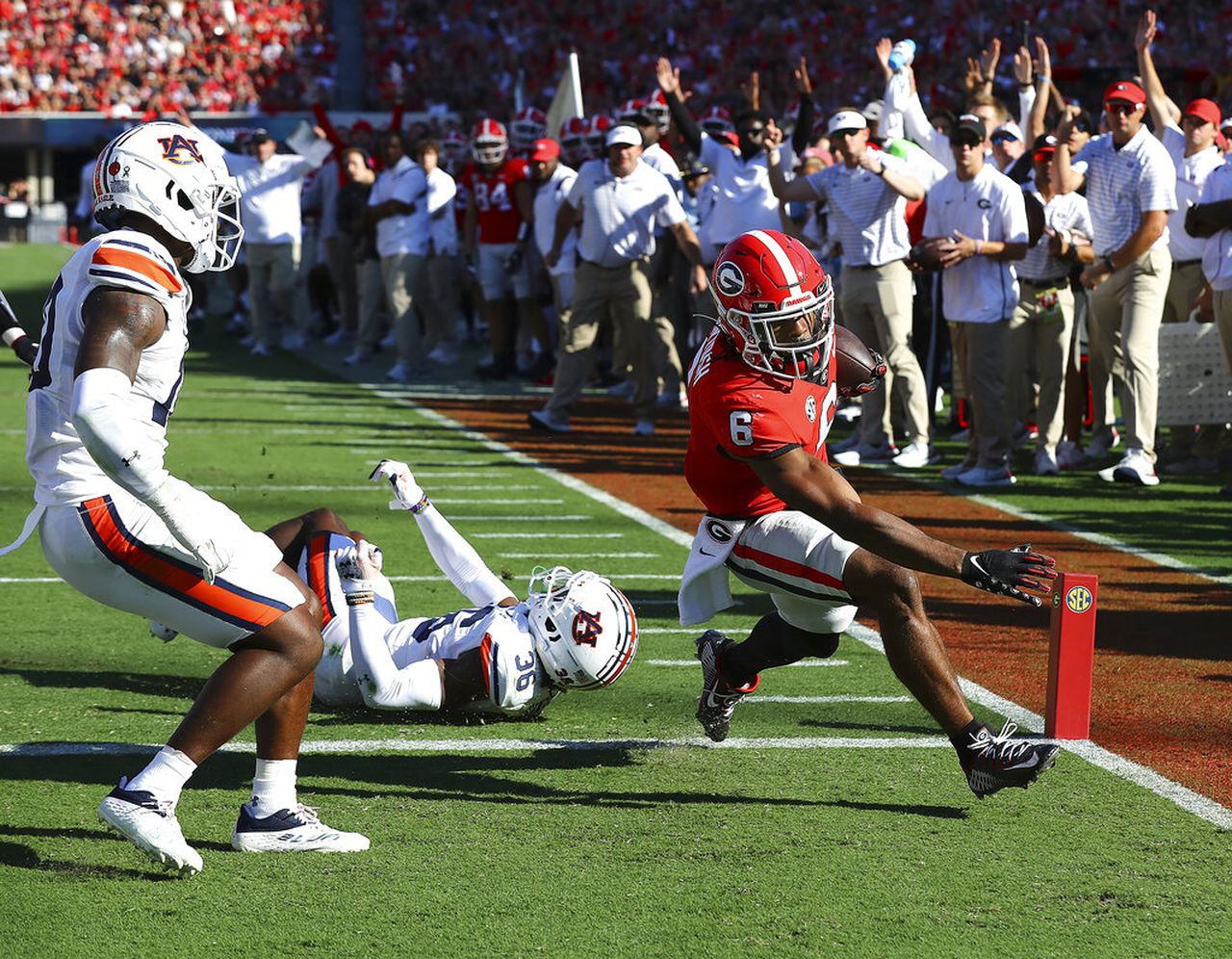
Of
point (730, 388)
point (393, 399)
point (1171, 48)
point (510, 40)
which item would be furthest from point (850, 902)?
point (510, 40)

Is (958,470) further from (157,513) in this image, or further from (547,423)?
(157,513)

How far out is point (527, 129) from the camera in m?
15.5

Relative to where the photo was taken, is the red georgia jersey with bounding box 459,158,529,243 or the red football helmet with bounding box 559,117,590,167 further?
the red georgia jersey with bounding box 459,158,529,243

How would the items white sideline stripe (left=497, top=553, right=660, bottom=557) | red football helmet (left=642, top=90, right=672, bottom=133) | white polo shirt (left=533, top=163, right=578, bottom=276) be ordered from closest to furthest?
white sideline stripe (left=497, top=553, right=660, bottom=557) < white polo shirt (left=533, top=163, right=578, bottom=276) < red football helmet (left=642, top=90, right=672, bottom=133)

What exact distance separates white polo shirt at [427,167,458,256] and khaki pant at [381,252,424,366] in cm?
36

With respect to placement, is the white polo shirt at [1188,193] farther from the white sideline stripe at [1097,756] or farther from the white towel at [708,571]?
the white towel at [708,571]

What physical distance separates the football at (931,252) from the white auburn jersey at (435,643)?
16.7 feet

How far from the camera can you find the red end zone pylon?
4965mm

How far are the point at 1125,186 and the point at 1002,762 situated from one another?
6.19 metres

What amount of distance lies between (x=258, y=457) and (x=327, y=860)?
7.40 m

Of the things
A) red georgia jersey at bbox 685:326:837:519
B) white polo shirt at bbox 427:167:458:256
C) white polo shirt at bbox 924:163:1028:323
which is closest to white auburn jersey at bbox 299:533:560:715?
red georgia jersey at bbox 685:326:837:519

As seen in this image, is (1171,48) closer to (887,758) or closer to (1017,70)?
(1017,70)

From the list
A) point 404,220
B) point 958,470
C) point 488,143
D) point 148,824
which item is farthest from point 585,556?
point 488,143

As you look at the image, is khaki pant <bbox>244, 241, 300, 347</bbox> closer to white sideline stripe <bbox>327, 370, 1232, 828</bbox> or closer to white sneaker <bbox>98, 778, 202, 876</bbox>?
white sideline stripe <bbox>327, 370, 1232, 828</bbox>
